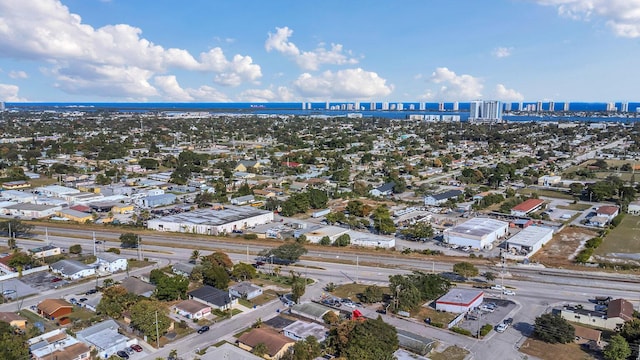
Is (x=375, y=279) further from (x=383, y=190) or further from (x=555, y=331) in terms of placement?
(x=383, y=190)

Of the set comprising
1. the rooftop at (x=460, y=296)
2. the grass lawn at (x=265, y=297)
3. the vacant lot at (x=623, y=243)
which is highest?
the rooftop at (x=460, y=296)

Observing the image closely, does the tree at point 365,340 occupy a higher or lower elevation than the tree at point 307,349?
higher

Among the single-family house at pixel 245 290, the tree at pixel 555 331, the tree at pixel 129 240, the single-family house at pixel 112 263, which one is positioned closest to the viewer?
the tree at pixel 555 331

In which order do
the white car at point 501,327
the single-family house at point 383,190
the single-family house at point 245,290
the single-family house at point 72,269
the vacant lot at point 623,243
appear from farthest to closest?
1. the single-family house at point 383,190
2. the vacant lot at point 623,243
3. the single-family house at point 72,269
4. the single-family house at point 245,290
5. the white car at point 501,327

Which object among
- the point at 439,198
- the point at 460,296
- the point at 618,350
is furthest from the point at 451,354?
the point at 439,198

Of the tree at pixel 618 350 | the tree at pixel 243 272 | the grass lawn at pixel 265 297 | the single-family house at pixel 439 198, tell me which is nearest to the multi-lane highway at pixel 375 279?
→ the grass lawn at pixel 265 297

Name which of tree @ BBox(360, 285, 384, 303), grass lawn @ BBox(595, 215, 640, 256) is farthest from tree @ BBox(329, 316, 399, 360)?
grass lawn @ BBox(595, 215, 640, 256)

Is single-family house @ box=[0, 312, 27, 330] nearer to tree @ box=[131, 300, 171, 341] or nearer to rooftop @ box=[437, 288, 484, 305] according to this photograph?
tree @ box=[131, 300, 171, 341]

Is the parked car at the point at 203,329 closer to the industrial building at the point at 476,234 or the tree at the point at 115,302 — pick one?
the tree at the point at 115,302
